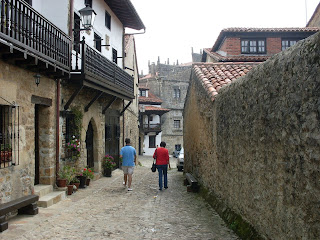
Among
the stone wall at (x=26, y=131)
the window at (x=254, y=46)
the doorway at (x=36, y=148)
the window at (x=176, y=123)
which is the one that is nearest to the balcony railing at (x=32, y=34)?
the stone wall at (x=26, y=131)

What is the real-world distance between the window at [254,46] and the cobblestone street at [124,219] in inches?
484

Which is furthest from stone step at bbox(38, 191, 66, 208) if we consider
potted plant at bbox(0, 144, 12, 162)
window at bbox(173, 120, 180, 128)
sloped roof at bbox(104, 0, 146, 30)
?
window at bbox(173, 120, 180, 128)

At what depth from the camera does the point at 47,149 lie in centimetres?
847

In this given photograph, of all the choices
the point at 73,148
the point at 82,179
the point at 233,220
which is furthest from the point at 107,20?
the point at 233,220

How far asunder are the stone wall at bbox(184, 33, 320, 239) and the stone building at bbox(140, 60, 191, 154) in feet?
130

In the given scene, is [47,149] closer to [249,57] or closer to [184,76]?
[249,57]

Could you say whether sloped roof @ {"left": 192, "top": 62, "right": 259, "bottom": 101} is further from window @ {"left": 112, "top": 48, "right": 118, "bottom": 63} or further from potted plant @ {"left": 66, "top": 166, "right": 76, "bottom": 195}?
window @ {"left": 112, "top": 48, "right": 118, "bottom": 63}

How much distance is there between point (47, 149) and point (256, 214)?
19.5ft

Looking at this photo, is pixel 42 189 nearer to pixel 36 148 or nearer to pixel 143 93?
pixel 36 148

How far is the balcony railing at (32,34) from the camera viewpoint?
19.7 ft

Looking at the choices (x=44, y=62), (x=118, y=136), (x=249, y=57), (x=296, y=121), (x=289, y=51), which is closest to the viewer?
(x=296, y=121)

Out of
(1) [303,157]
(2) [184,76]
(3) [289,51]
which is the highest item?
(2) [184,76]

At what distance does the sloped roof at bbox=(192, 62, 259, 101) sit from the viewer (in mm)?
8211

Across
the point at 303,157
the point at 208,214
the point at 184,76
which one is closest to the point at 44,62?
the point at 208,214
